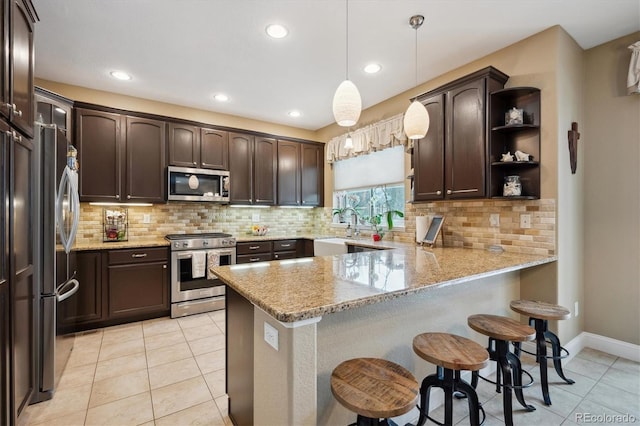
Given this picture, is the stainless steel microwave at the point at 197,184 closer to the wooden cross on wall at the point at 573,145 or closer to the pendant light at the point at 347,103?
the pendant light at the point at 347,103

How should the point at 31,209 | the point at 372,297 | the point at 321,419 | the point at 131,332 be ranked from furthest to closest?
1. the point at 131,332
2. the point at 31,209
3. the point at 321,419
4. the point at 372,297

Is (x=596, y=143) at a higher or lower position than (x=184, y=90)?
lower

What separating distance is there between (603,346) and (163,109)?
5.50 meters

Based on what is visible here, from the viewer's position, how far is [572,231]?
2570 mm

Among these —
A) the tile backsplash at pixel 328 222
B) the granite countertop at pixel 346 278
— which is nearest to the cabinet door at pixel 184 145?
the tile backsplash at pixel 328 222

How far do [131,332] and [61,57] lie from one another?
112 inches

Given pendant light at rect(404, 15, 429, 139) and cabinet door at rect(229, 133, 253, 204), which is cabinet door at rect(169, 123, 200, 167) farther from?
pendant light at rect(404, 15, 429, 139)

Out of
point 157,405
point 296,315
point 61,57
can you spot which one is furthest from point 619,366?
point 61,57

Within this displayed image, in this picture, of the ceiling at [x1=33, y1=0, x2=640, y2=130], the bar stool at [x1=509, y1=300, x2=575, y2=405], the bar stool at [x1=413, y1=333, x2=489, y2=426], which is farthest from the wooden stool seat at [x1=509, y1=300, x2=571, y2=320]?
the ceiling at [x1=33, y1=0, x2=640, y2=130]

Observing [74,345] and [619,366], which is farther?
[74,345]

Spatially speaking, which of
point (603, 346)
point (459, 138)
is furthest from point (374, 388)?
point (603, 346)

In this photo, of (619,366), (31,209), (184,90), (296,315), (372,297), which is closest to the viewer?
(296,315)

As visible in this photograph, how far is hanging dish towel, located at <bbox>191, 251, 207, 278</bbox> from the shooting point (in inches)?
146

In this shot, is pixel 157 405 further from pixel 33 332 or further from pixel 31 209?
pixel 31 209
